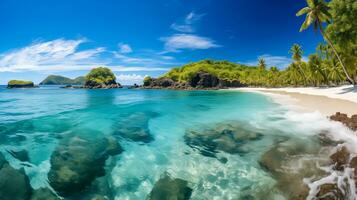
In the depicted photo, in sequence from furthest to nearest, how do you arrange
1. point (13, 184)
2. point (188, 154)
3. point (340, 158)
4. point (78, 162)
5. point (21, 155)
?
point (21, 155), point (188, 154), point (78, 162), point (340, 158), point (13, 184)

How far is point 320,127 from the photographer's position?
14508mm

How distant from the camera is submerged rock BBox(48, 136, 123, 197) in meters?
7.60

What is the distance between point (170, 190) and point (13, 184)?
5.15 m

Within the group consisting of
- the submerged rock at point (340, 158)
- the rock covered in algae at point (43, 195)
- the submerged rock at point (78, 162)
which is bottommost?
the rock covered in algae at point (43, 195)

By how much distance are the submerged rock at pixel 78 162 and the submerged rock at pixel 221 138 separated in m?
4.12

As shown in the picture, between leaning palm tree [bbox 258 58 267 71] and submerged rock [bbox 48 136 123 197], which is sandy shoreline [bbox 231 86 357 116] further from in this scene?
leaning palm tree [bbox 258 58 267 71]

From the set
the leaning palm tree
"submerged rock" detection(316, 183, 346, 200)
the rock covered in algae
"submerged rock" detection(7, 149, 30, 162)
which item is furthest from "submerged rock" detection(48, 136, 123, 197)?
the leaning palm tree

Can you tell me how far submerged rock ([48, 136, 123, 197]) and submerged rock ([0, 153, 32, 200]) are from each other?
736mm

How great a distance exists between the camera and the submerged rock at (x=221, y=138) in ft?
36.4

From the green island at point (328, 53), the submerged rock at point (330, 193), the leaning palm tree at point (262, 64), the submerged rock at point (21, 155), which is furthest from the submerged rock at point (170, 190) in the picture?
the leaning palm tree at point (262, 64)

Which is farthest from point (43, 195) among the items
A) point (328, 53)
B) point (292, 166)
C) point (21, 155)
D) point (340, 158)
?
point (328, 53)

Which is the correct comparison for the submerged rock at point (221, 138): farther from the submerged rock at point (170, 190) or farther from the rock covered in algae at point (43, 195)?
the rock covered in algae at point (43, 195)

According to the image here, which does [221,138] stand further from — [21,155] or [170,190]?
[21,155]

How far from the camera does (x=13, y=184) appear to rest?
299 inches
